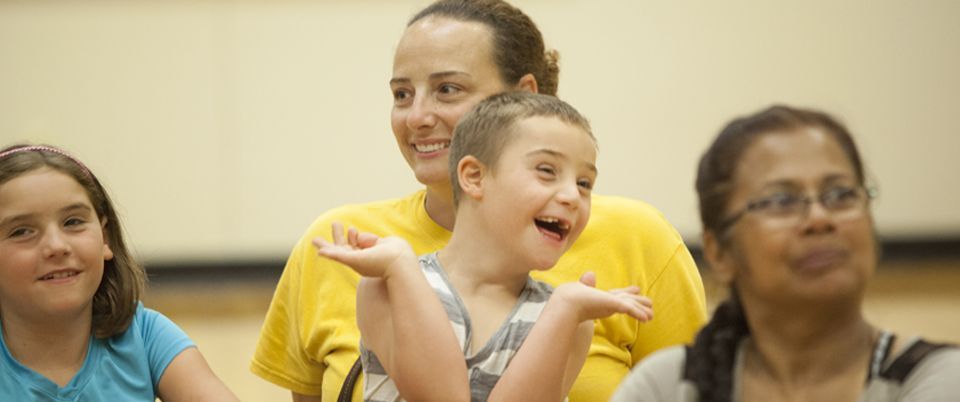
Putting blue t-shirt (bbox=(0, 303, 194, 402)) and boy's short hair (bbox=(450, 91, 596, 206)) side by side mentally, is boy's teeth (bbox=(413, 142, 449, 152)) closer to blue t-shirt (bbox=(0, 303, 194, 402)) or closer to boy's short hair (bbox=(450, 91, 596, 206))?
boy's short hair (bbox=(450, 91, 596, 206))

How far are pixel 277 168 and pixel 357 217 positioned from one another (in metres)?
4.16

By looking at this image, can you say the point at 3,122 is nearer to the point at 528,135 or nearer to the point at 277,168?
the point at 277,168

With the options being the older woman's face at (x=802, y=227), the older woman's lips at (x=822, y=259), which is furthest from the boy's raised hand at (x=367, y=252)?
the older woman's lips at (x=822, y=259)

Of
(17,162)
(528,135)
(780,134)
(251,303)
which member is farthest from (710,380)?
(251,303)

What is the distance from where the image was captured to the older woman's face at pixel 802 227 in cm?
165

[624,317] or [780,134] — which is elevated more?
[780,134]

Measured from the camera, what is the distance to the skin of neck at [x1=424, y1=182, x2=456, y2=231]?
282 cm

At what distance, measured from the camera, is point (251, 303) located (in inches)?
265

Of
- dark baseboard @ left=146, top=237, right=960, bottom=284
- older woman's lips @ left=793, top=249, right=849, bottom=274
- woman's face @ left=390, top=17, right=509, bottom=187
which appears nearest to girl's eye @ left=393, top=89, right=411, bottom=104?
woman's face @ left=390, top=17, right=509, bottom=187

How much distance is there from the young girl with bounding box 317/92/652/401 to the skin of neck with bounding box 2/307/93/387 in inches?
26.7

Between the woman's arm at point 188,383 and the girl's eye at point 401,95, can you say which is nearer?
the woman's arm at point 188,383

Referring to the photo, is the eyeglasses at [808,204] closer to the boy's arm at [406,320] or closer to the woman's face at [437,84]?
the boy's arm at [406,320]

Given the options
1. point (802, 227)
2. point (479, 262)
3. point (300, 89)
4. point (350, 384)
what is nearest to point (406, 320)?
point (479, 262)

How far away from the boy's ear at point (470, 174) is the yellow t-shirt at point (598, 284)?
1.19 ft
